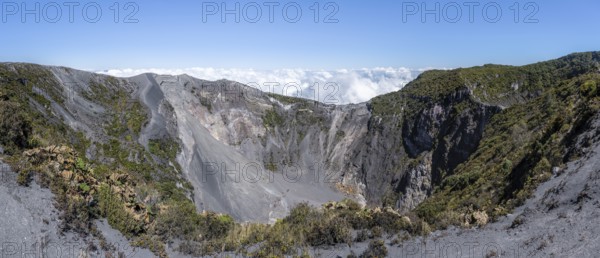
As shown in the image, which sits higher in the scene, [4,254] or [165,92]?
[165,92]

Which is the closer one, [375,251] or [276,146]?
[375,251]

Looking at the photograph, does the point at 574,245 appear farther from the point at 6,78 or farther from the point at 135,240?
the point at 6,78

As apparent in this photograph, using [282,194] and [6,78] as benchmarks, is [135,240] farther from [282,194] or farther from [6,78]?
[282,194]

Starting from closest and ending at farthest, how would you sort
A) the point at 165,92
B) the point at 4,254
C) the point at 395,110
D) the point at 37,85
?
the point at 4,254
the point at 37,85
the point at 165,92
the point at 395,110

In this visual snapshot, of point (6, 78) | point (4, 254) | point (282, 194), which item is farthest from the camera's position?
point (282, 194)

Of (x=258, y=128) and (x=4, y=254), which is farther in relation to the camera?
(x=258, y=128)

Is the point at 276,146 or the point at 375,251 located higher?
the point at 375,251

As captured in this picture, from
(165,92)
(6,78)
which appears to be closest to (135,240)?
(6,78)

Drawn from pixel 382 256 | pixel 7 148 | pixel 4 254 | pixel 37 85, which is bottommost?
pixel 382 256

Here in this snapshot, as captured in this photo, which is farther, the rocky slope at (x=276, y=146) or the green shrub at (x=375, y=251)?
the rocky slope at (x=276, y=146)

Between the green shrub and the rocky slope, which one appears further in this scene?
the rocky slope

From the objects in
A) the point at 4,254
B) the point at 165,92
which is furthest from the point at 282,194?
the point at 4,254
